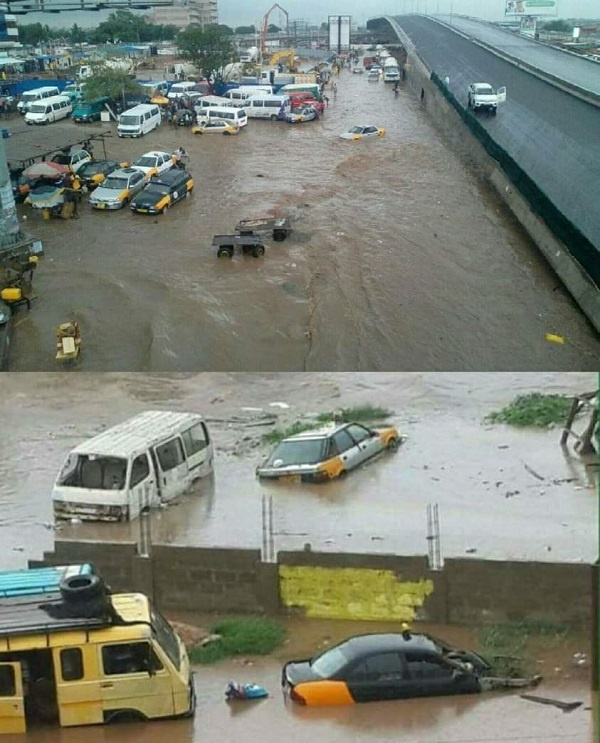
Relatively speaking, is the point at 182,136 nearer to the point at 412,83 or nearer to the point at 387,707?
the point at 412,83

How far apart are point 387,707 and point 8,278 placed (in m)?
4.21

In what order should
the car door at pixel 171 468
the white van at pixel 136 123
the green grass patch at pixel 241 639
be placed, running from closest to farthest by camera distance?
the green grass patch at pixel 241 639, the car door at pixel 171 468, the white van at pixel 136 123

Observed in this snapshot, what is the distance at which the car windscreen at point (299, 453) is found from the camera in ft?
11.2

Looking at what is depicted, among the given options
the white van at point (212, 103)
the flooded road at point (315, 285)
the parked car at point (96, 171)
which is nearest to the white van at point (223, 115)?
the white van at point (212, 103)

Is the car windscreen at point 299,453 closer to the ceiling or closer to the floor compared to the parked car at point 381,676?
closer to the floor

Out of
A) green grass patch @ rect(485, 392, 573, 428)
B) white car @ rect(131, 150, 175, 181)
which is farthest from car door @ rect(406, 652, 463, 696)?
white car @ rect(131, 150, 175, 181)

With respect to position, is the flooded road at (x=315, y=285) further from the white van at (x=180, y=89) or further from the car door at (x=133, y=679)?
the white van at (x=180, y=89)

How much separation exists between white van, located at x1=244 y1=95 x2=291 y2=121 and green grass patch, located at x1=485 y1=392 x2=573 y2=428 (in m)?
9.59

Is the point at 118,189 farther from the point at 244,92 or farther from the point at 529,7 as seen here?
the point at 529,7

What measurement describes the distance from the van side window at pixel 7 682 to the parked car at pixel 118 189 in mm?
6043

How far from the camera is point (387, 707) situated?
201cm

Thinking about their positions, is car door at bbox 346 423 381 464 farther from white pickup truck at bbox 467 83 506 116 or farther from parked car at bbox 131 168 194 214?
white pickup truck at bbox 467 83 506 116

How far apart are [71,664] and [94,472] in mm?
1182

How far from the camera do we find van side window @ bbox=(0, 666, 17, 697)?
190cm
